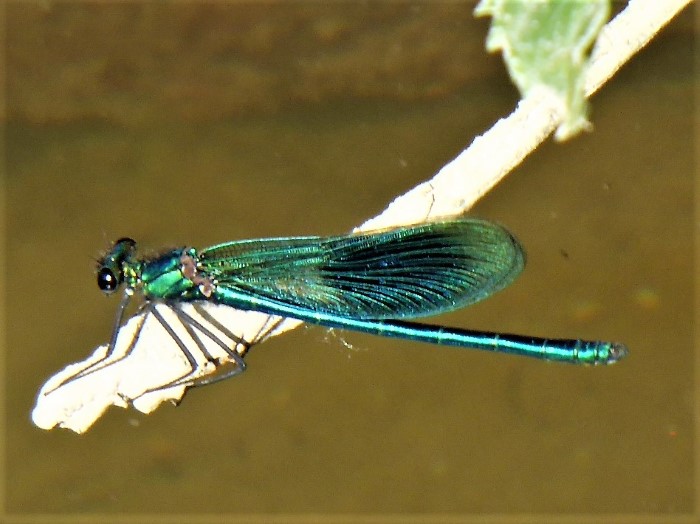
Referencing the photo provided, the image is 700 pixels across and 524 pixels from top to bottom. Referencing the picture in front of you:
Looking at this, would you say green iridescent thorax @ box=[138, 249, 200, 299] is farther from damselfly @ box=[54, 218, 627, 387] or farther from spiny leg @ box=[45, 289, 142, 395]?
spiny leg @ box=[45, 289, 142, 395]

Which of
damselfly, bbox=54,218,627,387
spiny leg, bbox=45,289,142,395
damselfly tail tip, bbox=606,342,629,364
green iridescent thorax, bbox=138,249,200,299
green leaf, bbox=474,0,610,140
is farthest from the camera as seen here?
green iridescent thorax, bbox=138,249,200,299

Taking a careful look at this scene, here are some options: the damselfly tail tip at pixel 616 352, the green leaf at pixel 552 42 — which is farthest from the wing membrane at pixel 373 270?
the green leaf at pixel 552 42

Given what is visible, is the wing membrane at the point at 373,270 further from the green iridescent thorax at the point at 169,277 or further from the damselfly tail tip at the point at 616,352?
the damselfly tail tip at the point at 616,352

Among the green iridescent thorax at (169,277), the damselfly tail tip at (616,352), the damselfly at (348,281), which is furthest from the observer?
the green iridescent thorax at (169,277)

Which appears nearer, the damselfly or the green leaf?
the green leaf

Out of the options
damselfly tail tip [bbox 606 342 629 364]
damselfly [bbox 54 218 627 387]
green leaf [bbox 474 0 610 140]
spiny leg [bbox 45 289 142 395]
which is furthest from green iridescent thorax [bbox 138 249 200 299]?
green leaf [bbox 474 0 610 140]

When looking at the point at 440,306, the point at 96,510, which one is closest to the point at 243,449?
the point at 96,510
